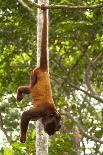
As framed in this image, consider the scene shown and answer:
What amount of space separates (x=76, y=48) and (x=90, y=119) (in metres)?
3.48

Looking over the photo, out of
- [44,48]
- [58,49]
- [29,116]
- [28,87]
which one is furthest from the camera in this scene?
[58,49]

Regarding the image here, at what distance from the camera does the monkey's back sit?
198 inches

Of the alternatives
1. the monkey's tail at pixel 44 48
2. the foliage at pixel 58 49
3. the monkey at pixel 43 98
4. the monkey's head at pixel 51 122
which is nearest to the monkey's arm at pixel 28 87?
the monkey at pixel 43 98

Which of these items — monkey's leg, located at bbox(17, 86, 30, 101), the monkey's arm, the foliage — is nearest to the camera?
the monkey's arm

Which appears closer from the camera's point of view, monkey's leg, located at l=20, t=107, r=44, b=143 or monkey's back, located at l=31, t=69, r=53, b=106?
monkey's back, located at l=31, t=69, r=53, b=106

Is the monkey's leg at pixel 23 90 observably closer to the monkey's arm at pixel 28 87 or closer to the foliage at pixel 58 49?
the monkey's arm at pixel 28 87

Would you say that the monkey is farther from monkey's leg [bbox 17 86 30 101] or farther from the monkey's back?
monkey's leg [bbox 17 86 30 101]

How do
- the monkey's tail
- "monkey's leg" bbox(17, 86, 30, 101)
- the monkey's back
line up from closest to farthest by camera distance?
the monkey's tail → the monkey's back → "monkey's leg" bbox(17, 86, 30, 101)

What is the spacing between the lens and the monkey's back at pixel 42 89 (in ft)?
16.5

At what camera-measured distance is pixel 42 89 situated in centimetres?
503

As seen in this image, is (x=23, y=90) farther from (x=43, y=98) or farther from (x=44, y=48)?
(x=44, y=48)

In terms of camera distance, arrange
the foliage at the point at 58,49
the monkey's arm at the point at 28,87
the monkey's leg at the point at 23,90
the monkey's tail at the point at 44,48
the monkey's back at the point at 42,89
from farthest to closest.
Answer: the foliage at the point at 58,49 < the monkey's leg at the point at 23,90 < the monkey's arm at the point at 28,87 < the monkey's back at the point at 42,89 < the monkey's tail at the point at 44,48

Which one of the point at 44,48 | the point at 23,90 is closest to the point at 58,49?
the point at 23,90

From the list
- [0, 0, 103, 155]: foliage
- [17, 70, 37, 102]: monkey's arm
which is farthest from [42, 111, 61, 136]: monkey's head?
[0, 0, 103, 155]: foliage
